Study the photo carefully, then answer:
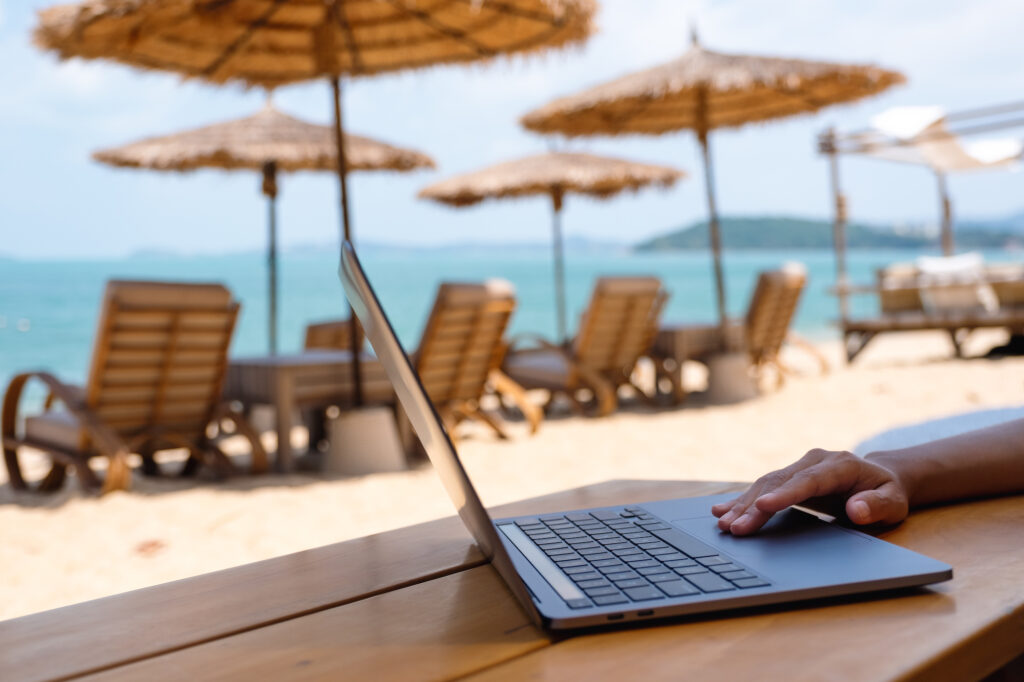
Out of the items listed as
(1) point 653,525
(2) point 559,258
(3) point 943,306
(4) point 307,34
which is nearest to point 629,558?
(1) point 653,525

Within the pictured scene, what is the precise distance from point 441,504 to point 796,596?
3.06 metres

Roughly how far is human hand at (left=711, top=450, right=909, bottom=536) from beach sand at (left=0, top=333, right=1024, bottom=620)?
1926 mm

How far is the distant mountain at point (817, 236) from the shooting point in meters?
52.8

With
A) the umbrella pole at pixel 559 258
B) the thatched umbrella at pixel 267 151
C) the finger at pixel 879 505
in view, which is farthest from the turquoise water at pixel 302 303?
the finger at pixel 879 505

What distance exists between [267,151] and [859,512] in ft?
21.1

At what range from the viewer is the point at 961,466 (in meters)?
0.92

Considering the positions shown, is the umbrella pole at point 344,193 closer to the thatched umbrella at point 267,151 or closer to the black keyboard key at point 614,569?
the thatched umbrella at point 267,151

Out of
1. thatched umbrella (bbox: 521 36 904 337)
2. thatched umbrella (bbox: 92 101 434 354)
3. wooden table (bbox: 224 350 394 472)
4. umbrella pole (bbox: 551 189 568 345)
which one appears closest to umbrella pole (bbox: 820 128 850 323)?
thatched umbrella (bbox: 521 36 904 337)

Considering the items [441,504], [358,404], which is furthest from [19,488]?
[441,504]

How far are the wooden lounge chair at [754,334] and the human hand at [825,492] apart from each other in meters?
5.94

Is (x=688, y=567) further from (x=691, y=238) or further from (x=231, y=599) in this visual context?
(x=691, y=238)

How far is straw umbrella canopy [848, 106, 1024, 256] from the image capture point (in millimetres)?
8648

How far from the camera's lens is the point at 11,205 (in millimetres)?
62688

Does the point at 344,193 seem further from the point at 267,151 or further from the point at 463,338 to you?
the point at 267,151
